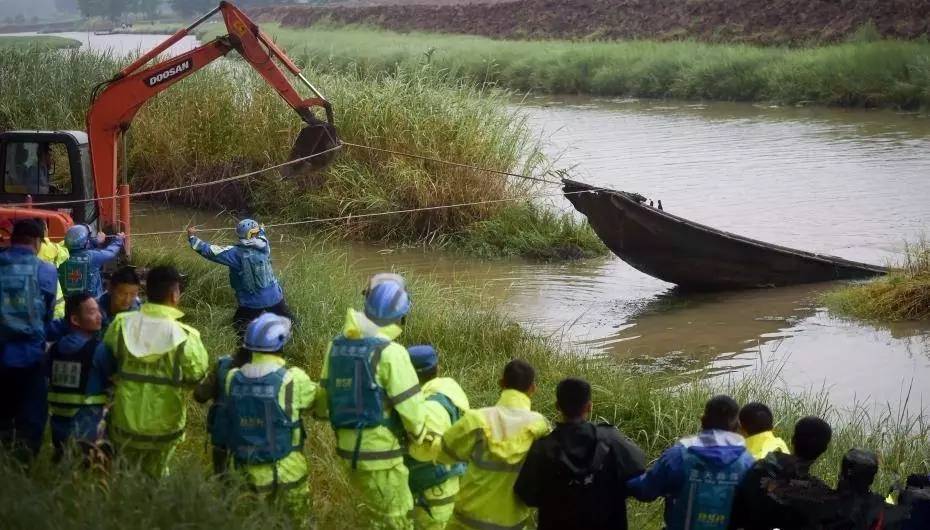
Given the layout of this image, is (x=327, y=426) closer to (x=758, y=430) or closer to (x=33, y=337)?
(x=33, y=337)

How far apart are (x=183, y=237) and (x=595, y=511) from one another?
11859 mm

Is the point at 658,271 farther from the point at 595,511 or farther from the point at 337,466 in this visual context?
the point at 595,511

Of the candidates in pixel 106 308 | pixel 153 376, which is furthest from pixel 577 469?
pixel 106 308

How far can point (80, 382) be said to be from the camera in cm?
573

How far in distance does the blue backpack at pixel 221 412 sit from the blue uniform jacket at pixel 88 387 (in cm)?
58

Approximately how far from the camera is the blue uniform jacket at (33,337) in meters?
6.35

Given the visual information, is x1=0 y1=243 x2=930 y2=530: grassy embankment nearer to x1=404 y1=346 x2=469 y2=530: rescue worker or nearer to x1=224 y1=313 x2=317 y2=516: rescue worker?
x1=224 y1=313 x2=317 y2=516: rescue worker

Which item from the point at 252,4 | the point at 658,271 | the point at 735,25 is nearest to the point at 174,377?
the point at 658,271

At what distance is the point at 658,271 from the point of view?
13.5 m

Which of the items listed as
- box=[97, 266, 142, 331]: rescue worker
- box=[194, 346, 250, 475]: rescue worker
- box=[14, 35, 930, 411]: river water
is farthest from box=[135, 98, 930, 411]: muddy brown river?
box=[194, 346, 250, 475]: rescue worker

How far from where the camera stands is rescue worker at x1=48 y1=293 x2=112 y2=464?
5.73 meters

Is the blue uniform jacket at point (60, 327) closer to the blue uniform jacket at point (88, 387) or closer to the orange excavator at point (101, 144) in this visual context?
the blue uniform jacket at point (88, 387)

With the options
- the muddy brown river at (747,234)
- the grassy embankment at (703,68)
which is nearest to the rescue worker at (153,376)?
the muddy brown river at (747,234)

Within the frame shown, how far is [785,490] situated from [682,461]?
42cm
